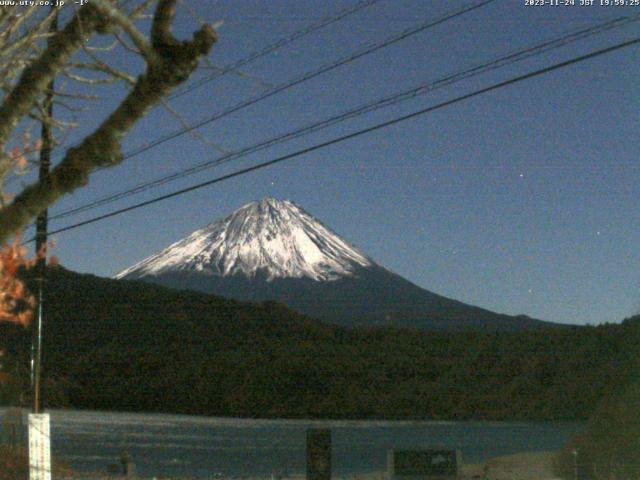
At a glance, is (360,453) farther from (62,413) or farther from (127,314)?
(127,314)

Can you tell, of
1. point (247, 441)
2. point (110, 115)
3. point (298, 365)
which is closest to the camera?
point (110, 115)

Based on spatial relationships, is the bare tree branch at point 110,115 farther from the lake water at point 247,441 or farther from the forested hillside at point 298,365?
the forested hillside at point 298,365

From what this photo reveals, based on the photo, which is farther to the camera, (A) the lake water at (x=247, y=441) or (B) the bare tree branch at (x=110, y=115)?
(A) the lake water at (x=247, y=441)

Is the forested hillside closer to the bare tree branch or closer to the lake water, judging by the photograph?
the lake water

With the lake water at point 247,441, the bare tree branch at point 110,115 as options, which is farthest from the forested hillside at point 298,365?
the bare tree branch at point 110,115

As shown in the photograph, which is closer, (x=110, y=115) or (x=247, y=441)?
(x=110, y=115)

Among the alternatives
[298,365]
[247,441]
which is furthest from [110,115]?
[298,365]

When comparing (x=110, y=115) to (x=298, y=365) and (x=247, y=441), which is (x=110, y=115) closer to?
(x=247, y=441)

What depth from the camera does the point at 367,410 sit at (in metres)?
42.4

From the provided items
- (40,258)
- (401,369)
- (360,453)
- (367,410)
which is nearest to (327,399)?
(367,410)

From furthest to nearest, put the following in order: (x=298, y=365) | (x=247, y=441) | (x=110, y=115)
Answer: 1. (x=298, y=365)
2. (x=247, y=441)
3. (x=110, y=115)

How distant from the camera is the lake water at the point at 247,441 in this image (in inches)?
974

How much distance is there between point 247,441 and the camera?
31953mm

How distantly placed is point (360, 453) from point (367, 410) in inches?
505
